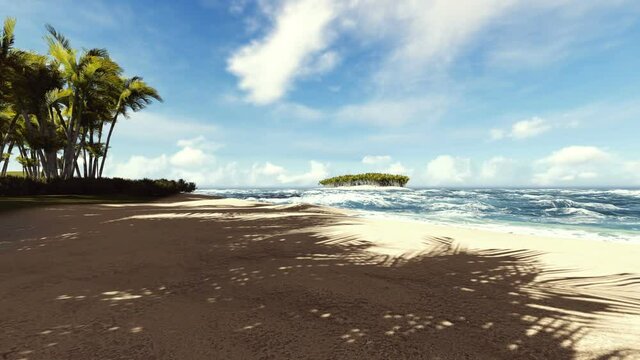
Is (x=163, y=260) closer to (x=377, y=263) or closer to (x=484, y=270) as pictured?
(x=377, y=263)

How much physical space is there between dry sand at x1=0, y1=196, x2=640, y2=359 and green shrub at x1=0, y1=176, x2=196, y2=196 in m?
14.6

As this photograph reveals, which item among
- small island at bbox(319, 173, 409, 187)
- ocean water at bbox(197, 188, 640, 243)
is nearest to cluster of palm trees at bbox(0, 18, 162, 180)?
ocean water at bbox(197, 188, 640, 243)

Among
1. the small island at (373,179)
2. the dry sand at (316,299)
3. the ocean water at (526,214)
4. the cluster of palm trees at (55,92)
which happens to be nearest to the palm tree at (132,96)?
the cluster of palm trees at (55,92)

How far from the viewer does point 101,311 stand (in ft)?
11.1

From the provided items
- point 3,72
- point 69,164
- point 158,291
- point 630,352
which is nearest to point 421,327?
point 630,352

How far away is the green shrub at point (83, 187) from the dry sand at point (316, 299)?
48.0 feet

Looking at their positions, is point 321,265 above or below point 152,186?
below

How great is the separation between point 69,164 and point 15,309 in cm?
2563

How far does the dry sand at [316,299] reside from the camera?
8.87 ft

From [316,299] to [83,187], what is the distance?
23301mm

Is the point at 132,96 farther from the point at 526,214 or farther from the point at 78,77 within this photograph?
the point at 526,214

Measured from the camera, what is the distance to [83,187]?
830 inches

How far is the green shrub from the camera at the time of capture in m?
17.9

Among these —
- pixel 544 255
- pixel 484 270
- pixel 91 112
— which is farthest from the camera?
pixel 91 112
